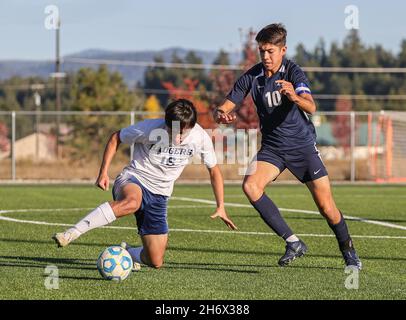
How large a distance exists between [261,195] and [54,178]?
2505 centimetres

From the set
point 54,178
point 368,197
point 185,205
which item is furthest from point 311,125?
point 54,178

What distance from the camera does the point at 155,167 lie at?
9867 mm

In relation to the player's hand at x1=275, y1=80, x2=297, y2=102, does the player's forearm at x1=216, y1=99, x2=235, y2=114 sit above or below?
below

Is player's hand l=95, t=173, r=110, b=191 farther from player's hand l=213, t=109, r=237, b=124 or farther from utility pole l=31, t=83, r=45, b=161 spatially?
utility pole l=31, t=83, r=45, b=161

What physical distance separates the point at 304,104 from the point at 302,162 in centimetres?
86

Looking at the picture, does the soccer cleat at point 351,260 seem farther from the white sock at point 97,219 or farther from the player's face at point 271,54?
the white sock at point 97,219

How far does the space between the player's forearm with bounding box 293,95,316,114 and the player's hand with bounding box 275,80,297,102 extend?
0.05 m

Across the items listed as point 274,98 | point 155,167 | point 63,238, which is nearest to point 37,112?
point 274,98

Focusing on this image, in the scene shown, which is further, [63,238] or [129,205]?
[129,205]

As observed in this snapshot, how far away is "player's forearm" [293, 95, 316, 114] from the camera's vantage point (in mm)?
9828

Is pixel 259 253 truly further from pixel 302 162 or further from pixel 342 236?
pixel 302 162

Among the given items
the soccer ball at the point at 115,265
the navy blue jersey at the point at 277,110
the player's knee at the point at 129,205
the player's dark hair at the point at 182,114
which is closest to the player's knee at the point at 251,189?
the navy blue jersey at the point at 277,110

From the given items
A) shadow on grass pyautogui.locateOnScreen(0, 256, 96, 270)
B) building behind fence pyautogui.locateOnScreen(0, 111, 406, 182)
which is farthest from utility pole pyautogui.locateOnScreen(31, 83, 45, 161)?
shadow on grass pyautogui.locateOnScreen(0, 256, 96, 270)
